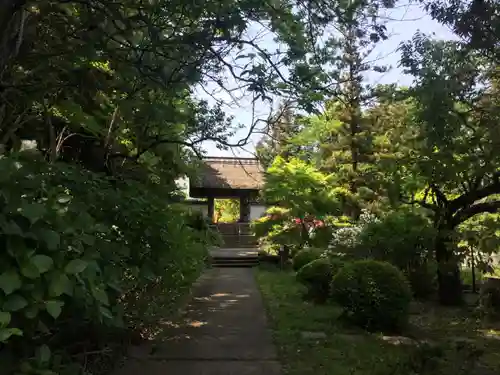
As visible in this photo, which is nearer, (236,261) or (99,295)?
(99,295)

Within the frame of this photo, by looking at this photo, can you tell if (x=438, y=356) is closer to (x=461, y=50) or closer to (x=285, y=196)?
(x=461, y=50)

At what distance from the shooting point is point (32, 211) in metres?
2.14

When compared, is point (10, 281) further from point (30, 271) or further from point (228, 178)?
point (228, 178)

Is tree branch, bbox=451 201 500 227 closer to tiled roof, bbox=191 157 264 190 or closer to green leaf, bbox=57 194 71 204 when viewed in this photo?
green leaf, bbox=57 194 71 204

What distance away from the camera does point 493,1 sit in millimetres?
4621

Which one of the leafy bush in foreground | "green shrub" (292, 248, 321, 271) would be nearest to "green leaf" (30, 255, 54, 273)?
the leafy bush in foreground

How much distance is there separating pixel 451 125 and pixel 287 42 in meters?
1.86

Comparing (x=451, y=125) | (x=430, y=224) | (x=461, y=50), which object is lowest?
(x=430, y=224)

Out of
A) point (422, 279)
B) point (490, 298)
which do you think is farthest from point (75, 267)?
point (422, 279)

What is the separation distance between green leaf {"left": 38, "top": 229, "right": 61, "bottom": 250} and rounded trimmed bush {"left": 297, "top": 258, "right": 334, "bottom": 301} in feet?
30.0

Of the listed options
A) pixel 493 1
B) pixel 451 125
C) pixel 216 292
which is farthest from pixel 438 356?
pixel 216 292

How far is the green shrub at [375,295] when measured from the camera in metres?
7.98

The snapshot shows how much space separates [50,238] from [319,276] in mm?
Result: 9313

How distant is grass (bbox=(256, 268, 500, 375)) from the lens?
19.1ft
